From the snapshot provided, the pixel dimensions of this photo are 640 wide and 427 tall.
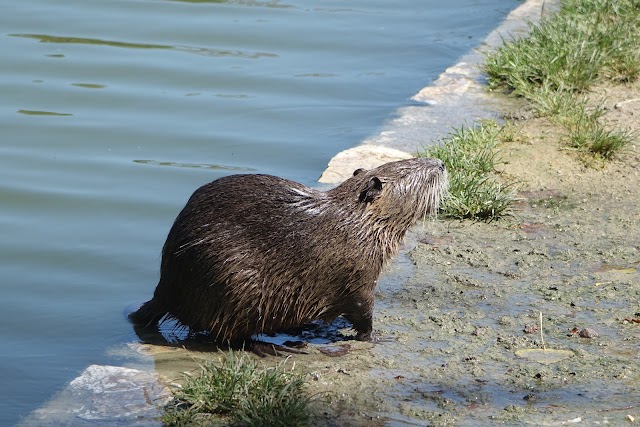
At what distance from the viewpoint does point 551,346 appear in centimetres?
496

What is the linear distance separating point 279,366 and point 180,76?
5.26m

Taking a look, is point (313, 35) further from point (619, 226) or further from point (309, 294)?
point (309, 294)

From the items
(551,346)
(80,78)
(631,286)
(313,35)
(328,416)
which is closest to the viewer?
(328,416)

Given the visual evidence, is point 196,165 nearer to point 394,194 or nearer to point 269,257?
point 394,194

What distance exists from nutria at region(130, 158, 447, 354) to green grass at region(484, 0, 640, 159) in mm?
2991

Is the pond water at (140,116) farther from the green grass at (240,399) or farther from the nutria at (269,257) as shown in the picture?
the green grass at (240,399)

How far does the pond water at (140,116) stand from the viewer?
595 centimetres

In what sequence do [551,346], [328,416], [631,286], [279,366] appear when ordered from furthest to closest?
[631,286] → [551,346] → [279,366] → [328,416]

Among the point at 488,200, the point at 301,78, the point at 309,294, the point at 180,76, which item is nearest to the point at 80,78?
the point at 180,76

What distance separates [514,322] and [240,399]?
1.64 metres

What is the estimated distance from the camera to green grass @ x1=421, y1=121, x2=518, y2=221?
6.62 metres

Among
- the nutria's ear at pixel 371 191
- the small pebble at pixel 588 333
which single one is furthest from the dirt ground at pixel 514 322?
A: the nutria's ear at pixel 371 191

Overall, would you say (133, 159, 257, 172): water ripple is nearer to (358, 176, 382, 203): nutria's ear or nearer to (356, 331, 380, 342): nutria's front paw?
(358, 176, 382, 203): nutria's ear

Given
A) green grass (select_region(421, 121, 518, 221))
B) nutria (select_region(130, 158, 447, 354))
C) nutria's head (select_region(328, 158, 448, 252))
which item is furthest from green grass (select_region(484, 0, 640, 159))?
nutria (select_region(130, 158, 447, 354))
